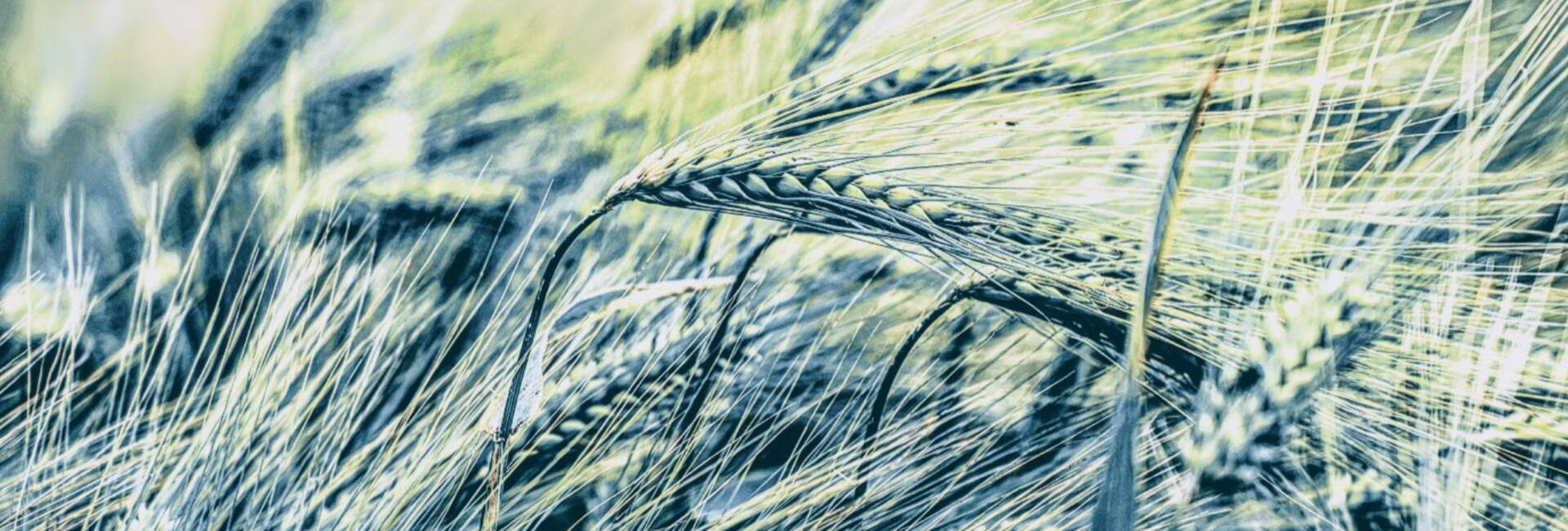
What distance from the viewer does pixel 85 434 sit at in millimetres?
887

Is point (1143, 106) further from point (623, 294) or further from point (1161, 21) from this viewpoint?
point (623, 294)

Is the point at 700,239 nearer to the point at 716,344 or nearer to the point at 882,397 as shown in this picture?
the point at 716,344

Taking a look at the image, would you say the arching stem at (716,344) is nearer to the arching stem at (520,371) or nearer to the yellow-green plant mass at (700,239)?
the yellow-green plant mass at (700,239)

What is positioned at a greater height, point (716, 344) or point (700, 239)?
point (700, 239)

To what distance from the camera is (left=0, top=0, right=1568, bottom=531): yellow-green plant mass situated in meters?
0.84

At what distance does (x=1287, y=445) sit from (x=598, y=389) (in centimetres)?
62

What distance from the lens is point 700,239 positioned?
0.94 meters

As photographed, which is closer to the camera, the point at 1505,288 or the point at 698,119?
the point at 698,119

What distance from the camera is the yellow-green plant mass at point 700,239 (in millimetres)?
842

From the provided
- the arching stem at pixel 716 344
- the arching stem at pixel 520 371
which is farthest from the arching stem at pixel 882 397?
the arching stem at pixel 520 371

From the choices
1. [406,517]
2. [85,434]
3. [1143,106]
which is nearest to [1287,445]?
[1143,106]

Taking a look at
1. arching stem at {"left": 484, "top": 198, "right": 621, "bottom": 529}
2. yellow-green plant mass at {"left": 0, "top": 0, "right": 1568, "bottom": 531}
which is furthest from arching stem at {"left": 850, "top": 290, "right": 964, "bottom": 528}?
arching stem at {"left": 484, "top": 198, "right": 621, "bottom": 529}

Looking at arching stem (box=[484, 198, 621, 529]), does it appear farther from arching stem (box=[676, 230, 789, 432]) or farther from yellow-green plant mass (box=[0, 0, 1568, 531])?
arching stem (box=[676, 230, 789, 432])

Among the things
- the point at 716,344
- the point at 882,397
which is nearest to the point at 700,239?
the point at 716,344
